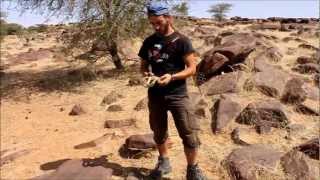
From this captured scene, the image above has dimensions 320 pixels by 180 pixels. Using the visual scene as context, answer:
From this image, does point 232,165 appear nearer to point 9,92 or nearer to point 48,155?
point 48,155

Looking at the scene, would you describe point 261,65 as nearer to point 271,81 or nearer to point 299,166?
point 271,81

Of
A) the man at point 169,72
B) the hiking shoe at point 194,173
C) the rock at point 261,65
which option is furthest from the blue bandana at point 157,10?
the rock at point 261,65

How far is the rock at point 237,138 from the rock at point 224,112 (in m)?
0.25

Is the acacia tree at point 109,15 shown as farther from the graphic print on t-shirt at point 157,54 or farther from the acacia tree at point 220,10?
the acacia tree at point 220,10

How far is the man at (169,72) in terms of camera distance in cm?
460

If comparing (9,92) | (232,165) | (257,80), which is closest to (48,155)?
(232,165)

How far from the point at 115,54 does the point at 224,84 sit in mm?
3912

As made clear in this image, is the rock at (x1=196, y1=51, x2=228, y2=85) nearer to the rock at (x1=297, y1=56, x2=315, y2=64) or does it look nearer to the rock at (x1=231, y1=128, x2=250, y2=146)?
the rock at (x1=297, y1=56, x2=315, y2=64)

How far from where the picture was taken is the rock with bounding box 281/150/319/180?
5.30m

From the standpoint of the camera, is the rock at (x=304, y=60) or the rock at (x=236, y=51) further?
the rock at (x=304, y=60)

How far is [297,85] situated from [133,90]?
3.21 metres

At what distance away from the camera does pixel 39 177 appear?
5.73 m

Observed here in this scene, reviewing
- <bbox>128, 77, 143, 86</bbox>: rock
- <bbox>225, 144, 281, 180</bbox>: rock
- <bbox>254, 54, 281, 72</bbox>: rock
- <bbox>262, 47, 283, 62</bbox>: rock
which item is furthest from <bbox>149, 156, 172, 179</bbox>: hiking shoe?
<bbox>262, 47, 283, 62</bbox>: rock

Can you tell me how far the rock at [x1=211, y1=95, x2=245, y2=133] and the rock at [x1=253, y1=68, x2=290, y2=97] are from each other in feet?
2.61
